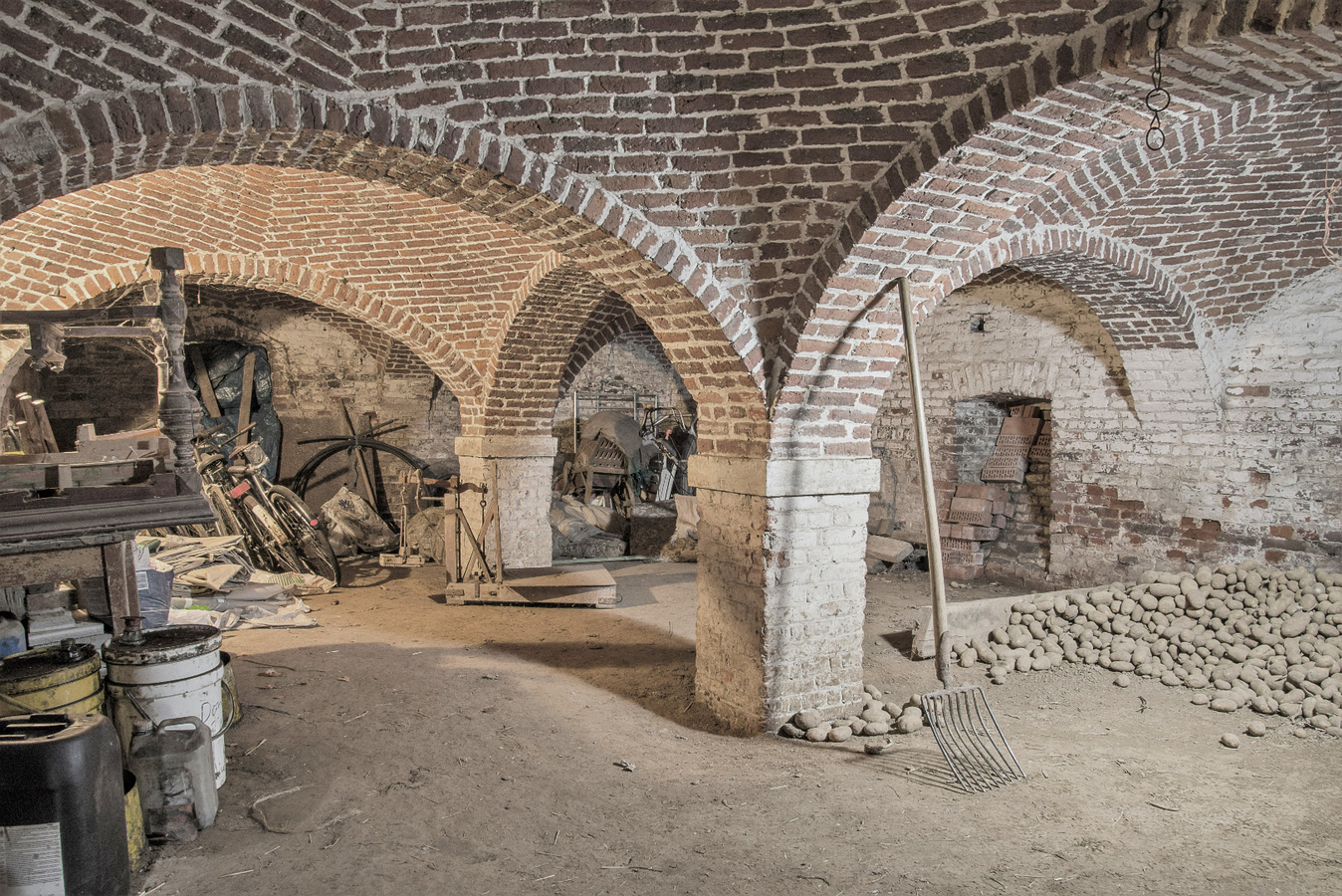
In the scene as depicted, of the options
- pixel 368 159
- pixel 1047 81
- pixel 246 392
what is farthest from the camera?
pixel 246 392

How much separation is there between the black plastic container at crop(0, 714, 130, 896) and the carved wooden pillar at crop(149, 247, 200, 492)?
5.16 feet

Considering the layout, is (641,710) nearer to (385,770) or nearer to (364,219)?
(385,770)

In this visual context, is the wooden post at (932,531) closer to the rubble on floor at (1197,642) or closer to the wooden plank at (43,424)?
the rubble on floor at (1197,642)

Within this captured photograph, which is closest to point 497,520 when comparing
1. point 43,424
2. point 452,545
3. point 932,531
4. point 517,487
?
point 452,545

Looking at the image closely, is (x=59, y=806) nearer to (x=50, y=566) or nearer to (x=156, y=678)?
(x=156, y=678)

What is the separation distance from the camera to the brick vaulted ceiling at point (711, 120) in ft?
10.0

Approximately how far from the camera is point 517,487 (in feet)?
27.9

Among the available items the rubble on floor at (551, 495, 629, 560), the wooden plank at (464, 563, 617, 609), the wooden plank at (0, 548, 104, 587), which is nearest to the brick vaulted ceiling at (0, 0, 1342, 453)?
the wooden plank at (0, 548, 104, 587)

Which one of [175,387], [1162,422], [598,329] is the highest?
[598,329]

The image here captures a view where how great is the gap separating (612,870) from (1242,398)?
648 centimetres

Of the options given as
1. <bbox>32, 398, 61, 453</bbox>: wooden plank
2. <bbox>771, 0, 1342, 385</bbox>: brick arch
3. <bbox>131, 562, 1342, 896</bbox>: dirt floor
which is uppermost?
<bbox>771, 0, 1342, 385</bbox>: brick arch

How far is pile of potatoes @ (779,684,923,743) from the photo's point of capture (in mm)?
4352

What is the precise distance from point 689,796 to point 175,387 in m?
3.06

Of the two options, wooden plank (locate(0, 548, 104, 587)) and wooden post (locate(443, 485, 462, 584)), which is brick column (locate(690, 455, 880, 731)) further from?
wooden post (locate(443, 485, 462, 584))
